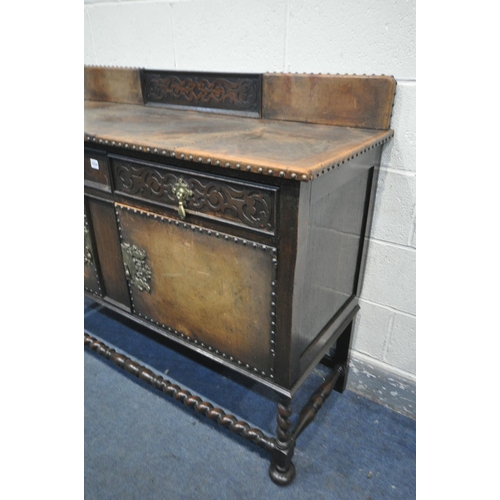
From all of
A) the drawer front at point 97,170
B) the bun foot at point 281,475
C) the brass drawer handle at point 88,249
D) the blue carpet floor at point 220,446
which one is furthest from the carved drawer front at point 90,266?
the bun foot at point 281,475

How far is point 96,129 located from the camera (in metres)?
1.22

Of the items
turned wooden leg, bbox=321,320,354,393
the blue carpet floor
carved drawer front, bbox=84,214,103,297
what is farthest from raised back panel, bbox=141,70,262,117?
the blue carpet floor

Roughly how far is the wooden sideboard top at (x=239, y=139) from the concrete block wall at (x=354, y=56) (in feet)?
0.55

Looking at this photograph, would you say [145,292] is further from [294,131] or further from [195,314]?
[294,131]

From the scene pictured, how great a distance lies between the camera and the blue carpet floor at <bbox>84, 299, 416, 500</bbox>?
1267mm

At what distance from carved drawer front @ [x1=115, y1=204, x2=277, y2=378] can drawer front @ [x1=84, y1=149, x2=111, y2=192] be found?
3.3 inches

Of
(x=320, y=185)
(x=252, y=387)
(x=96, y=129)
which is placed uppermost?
(x=96, y=129)

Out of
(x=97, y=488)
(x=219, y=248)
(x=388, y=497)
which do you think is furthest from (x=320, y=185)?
(x=97, y=488)

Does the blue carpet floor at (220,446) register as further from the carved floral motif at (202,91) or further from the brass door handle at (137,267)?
the carved floral motif at (202,91)

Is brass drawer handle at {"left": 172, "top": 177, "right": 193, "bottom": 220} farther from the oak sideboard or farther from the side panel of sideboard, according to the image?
the side panel of sideboard

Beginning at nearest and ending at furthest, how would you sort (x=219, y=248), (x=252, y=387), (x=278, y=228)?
(x=278, y=228), (x=219, y=248), (x=252, y=387)

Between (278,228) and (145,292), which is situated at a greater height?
(278,228)

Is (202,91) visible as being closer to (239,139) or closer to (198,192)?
(239,139)
